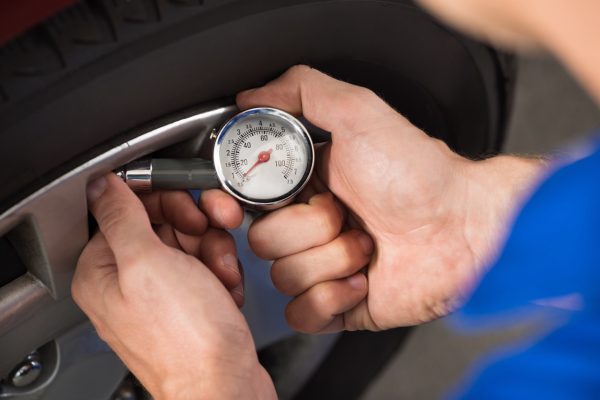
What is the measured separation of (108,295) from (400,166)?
373mm

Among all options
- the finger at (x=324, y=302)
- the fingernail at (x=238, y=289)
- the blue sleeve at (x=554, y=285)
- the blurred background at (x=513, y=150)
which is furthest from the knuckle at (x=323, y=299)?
the blurred background at (x=513, y=150)

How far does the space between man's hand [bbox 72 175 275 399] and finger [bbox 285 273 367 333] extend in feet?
0.53

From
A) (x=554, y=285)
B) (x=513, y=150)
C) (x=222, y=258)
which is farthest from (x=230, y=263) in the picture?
(x=513, y=150)

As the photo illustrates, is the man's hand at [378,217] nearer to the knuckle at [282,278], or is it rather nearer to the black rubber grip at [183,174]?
the knuckle at [282,278]

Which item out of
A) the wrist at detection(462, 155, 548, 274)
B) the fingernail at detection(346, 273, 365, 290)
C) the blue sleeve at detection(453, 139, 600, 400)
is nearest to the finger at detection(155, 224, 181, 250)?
the fingernail at detection(346, 273, 365, 290)

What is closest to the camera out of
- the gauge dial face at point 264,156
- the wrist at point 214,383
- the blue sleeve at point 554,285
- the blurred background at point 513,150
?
the blue sleeve at point 554,285

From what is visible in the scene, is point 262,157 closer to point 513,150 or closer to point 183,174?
point 183,174

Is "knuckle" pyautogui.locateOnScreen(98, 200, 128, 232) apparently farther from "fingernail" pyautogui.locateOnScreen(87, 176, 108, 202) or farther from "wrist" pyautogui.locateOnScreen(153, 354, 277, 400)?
"wrist" pyautogui.locateOnScreen(153, 354, 277, 400)

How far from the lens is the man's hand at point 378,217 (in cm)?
100

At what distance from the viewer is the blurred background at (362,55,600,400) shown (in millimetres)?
1654

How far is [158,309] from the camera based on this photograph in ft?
2.84

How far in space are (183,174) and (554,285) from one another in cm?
51

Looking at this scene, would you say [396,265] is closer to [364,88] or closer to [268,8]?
[364,88]

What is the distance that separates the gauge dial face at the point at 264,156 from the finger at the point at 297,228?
4 cm
